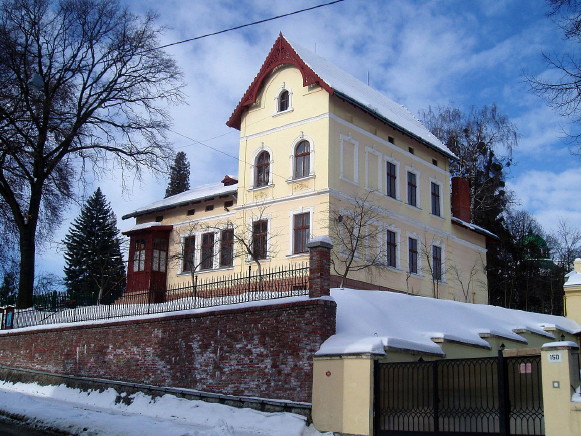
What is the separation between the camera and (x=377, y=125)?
96.5ft

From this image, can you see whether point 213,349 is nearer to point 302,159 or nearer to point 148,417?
point 148,417

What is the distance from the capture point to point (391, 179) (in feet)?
98.3

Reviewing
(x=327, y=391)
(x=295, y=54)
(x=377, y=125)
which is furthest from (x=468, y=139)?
(x=327, y=391)

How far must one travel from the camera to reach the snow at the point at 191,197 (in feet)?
104

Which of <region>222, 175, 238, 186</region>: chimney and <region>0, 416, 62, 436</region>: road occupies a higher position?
→ <region>222, 175, 238, 186</region>: chimney

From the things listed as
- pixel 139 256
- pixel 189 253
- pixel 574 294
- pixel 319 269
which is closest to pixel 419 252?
pixel 574 294

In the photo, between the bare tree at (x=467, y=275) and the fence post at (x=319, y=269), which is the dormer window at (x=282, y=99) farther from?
the fence post at (x=319, y=269)

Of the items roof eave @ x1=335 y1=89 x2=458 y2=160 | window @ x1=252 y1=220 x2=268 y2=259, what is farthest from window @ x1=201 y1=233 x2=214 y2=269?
roof eave @ x1=335 y1=89 x2=458 y2=160

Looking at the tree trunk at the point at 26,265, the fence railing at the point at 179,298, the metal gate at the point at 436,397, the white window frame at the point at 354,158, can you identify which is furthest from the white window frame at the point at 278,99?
the metal gate at the point at 436,397

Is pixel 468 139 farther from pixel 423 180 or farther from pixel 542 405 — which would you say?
pixel 542 405

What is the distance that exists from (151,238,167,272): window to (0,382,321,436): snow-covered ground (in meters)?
14.0

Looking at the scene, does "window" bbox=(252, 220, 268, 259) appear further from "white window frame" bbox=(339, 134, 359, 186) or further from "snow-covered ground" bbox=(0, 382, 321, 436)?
"snow-covered ground" bbox=(0, 382, 321, 436)

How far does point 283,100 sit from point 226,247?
7.28 m

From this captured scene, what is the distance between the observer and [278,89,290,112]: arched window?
28.8 m
